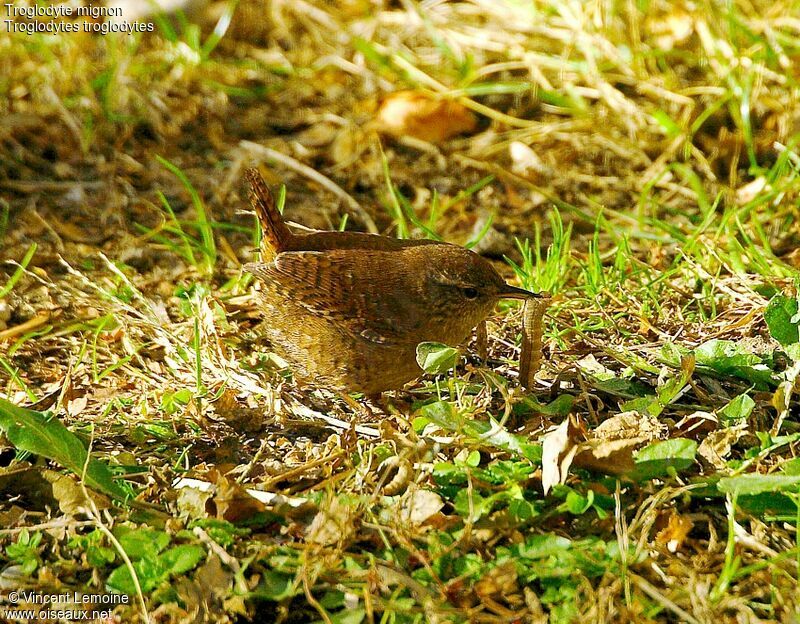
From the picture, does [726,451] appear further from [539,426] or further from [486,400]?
[486,400]

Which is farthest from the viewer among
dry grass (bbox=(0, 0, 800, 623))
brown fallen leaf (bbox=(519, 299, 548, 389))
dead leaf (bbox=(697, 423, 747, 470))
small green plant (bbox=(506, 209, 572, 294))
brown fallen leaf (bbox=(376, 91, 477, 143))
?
brown fallen leaf (bbox=(376, 91, 477, 143))

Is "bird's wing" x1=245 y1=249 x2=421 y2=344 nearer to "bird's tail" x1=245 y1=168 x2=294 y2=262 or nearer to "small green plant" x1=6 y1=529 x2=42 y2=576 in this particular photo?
"bird's tail" x1=245 y1=168 x2=294 y2=262

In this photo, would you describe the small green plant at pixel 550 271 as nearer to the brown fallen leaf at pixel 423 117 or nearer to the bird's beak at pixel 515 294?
the bird's beak at pixel 515 294

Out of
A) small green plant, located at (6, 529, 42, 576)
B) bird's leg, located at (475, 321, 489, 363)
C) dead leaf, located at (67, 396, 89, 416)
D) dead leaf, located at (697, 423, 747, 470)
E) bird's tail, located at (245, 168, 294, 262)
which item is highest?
bird's tail, located at (245, 168, 294, 262)

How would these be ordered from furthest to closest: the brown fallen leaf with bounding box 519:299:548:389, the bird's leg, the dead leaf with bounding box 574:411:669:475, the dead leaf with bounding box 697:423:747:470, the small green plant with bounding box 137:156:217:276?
the small green plant with bounding box 137:156:217:276 → the bird's leg → the brown fallen leaf with bounding box 519:299:548:389 → the dead leaf with bounding box 697:423:747:470 → the dead leaf with bounding box 574:411:669:475

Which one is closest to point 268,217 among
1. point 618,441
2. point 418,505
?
point 418,505

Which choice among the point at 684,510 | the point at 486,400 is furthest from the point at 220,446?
the point at 684,510

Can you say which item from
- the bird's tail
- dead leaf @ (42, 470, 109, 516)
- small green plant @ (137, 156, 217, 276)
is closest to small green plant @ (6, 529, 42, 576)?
dead leaf @ (42, 470, 109, 516)

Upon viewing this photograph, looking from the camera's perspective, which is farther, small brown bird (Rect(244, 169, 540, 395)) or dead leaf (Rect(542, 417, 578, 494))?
small brown bird (Rect(244, 169, 540, 395))
